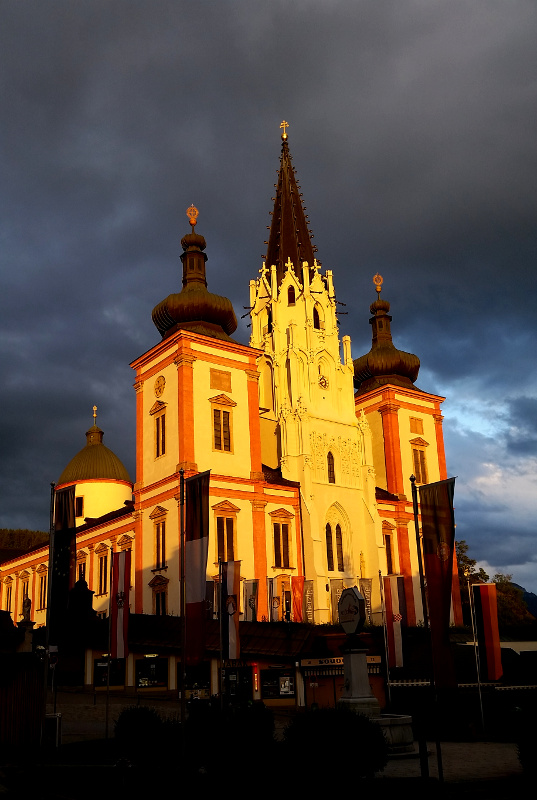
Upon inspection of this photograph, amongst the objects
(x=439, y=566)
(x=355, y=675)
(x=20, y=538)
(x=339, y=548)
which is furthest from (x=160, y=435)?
(x=20, y=538)

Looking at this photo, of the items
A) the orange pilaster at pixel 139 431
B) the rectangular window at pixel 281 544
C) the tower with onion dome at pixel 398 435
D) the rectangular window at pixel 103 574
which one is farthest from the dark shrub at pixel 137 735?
the tower with onion dome at pixel 398 435

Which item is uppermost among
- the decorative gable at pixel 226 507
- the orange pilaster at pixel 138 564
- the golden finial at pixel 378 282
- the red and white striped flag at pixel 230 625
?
the golden finial at pixel 378 282

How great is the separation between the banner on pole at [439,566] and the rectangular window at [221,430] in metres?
26.4

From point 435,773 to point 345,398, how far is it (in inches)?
1577

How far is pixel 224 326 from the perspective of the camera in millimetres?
53406

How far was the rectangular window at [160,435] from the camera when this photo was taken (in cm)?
4972

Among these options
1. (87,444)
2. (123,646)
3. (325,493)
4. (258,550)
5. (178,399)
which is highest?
(87,444)

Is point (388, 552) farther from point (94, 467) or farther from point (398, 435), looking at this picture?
point (94, 467)

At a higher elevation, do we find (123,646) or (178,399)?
(178,399)

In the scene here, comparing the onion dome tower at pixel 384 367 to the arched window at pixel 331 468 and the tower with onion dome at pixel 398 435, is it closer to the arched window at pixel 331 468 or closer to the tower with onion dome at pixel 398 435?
the tower with onion dome at pixel 398 435

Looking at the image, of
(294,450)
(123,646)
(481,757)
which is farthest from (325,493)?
(481,757)

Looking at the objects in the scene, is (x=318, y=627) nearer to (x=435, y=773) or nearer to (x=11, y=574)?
(x=435, y=773)

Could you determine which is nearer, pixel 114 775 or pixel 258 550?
pixel 114 775

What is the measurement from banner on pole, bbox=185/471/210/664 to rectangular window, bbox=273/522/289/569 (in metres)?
26.2
